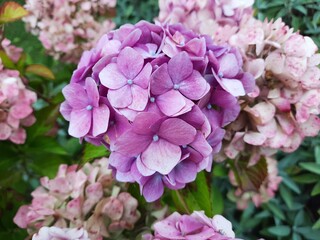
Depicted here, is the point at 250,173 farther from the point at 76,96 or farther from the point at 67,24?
the point at 67,24

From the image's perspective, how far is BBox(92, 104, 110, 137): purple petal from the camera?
62 cm

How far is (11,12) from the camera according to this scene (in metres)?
0.91

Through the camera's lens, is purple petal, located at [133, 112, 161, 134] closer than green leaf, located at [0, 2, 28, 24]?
Yes

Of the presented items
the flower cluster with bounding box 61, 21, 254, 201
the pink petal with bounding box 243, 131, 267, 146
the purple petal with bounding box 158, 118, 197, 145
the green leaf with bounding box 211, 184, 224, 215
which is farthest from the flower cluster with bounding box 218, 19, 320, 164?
the green leaf with bounding box 211, 184, 224, 215

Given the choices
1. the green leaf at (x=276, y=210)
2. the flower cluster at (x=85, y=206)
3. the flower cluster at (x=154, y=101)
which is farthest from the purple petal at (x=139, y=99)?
the green leaf at (x=276, y=210)

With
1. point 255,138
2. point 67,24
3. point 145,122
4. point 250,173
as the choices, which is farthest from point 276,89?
point 67,24

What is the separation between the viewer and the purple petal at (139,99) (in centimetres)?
59

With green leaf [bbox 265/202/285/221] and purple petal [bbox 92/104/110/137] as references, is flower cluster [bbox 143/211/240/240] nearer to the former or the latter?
purple petal [bbox 92/104/110/137]

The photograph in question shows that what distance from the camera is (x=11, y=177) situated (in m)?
1.07

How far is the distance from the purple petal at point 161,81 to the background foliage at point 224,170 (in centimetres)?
29

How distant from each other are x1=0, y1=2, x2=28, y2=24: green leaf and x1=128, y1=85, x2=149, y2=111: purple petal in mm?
399

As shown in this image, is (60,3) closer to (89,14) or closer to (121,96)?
(89,14)

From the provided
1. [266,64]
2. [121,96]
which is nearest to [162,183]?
[121,96]

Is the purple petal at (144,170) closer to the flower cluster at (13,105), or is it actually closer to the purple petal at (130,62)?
the purple petal at (130,62)
